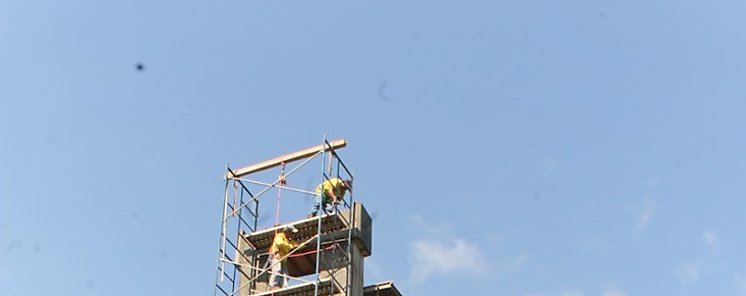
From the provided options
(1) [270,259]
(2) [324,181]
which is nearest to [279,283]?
(1) [270,259]

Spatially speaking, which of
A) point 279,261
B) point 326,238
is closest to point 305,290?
point 279,261

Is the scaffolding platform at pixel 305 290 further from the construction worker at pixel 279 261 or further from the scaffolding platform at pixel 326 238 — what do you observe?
the scaffolding platform at pixel 326 238

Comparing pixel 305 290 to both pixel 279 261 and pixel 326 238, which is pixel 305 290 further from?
pixel 326 238

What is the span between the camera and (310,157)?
3597 cm

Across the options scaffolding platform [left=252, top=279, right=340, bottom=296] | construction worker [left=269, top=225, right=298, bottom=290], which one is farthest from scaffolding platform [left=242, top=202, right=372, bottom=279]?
scaffolding platform [left=252, top=279, right=340, bottom=296]

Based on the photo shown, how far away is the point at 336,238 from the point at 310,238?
76 cm

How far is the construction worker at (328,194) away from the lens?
111 ft

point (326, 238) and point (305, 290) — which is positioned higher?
point (326, 238)

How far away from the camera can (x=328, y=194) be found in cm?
3406

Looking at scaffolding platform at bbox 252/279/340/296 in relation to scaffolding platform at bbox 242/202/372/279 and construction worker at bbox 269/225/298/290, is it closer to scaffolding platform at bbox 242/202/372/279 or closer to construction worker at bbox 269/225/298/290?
construction worker at bbox 269/225/298/290

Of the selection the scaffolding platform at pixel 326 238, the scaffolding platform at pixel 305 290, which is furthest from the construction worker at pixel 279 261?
the scaffolding platform at pixel 305 290

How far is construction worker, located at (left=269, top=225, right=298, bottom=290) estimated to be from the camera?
3362cm

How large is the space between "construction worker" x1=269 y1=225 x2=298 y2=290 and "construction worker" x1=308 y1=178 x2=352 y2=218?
37.9 inches

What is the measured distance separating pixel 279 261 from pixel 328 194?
2.23m
